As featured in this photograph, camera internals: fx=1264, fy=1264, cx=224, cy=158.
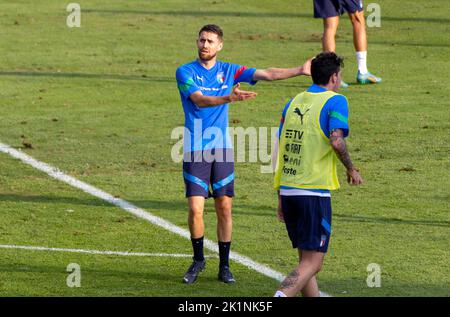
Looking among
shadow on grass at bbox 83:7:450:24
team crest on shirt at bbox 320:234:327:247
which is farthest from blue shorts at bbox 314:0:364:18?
team crest on shirt at bbox 320:234:327:247

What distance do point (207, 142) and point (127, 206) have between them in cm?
288

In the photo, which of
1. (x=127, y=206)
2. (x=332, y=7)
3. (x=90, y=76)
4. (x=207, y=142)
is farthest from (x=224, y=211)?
(x=90, y=76)

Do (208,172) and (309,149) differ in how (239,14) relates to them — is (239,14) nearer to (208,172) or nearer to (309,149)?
(208,172)

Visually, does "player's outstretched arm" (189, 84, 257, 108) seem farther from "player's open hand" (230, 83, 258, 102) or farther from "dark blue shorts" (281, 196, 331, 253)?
"dark blue shorts" (281, 196, 331, 253)

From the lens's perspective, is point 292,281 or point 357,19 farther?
point 357,19

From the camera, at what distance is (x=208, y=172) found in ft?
35.9

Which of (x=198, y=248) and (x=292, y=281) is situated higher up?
(x=292, y=281)

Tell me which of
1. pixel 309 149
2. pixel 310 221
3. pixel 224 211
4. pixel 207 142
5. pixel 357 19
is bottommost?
pixel 224 211

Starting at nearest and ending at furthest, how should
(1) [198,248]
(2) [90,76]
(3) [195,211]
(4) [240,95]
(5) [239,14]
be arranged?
(4) [240,95]
(3) [195,211]
(1) [198,248]
(2) [90,76]
(5) [239,14]

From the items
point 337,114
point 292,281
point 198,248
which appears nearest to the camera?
point 292,281

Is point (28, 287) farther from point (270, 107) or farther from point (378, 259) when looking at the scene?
point (270, 107)
